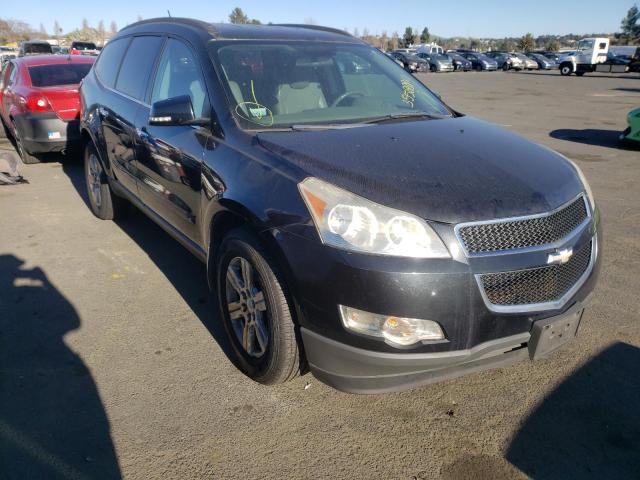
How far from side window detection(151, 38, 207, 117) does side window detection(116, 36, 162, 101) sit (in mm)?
218

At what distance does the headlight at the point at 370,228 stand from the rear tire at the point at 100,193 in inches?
146

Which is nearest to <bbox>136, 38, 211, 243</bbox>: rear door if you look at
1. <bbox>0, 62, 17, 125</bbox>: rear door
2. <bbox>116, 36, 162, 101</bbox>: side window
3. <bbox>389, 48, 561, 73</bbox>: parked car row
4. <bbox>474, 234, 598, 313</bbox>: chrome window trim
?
<bbox>116, 36, 162, 101</bbox>: side window

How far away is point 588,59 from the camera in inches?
1460

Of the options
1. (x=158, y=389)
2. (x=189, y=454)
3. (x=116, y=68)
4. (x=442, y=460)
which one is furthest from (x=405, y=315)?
(x=116, y=68)

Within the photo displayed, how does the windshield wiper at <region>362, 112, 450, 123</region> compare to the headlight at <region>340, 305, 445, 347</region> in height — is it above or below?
above

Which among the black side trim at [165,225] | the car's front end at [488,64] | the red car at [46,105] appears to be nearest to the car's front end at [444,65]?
the car's front end at [488,64]

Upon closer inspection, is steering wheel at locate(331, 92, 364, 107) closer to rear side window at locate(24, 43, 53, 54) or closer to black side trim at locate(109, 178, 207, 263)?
black side trim at locate(109, 178, 207, 263)

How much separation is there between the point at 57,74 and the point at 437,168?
24.1 feet

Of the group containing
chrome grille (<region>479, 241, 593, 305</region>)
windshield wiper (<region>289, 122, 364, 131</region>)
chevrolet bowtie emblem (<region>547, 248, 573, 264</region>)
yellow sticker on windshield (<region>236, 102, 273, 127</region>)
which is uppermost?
yellow sticker on windshield (<region>236, 102, 273, 127</region>)

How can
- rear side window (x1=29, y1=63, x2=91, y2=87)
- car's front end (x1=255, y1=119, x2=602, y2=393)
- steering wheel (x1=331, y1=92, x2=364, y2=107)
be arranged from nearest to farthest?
car's front end (x1=255, y1=119, x2=602, y2=393)
steering wheel (x1=331, y1=92, x2=364, y2=107)
rear side window (x1=29, y1=63, x2=91, y2=87)

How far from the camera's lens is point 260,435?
2.51m

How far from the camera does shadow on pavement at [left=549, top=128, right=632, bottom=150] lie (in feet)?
33.1

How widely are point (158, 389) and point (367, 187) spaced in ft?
5.26

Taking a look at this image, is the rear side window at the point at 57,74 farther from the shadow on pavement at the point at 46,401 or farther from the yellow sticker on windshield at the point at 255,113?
the yellow sticker on windshield at the point at 255,113
